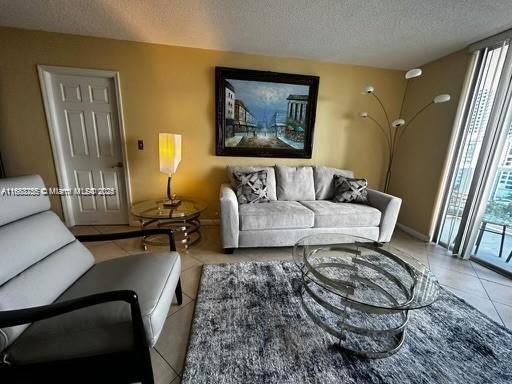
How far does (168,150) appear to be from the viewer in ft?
7.84

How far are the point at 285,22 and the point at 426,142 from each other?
7.77ft

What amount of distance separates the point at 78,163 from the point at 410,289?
3679 mm

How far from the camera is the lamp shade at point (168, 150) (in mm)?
2367

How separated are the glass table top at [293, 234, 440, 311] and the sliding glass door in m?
1.42

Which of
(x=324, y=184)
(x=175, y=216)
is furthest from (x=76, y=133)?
(x=324, y=184)

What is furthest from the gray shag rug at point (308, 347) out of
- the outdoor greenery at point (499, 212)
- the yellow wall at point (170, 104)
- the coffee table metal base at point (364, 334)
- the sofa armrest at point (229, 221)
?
the yellow wall at point (170, 104)

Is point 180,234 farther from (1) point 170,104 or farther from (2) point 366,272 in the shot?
(2) point 366,272

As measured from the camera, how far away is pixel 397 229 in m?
3.22

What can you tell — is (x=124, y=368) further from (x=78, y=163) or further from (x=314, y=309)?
(x=78, y=163)

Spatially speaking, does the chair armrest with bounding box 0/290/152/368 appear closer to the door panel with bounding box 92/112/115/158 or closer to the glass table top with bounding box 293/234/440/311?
the glass table top with bounding box 293/234/440/311

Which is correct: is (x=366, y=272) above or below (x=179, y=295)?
above

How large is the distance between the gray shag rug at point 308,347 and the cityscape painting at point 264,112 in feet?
6.38

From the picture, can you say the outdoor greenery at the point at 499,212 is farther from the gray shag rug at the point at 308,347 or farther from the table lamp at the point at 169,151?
the table lamp at the point at 169,151

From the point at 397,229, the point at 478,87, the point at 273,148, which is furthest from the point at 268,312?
the point at 478,87
